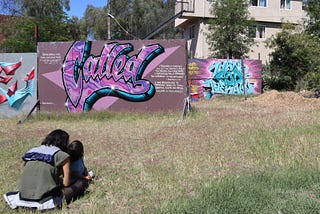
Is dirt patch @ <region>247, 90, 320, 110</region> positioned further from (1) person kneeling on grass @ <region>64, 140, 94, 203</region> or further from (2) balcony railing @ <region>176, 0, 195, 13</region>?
(2) balcony railing @ <region>176, 0, 195, 13</region>

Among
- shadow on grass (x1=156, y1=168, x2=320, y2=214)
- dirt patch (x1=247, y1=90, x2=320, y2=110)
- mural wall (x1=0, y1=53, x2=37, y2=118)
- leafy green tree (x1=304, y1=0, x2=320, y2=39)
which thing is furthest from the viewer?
leafy green tree (x1=304, y1=0, x2=320, y2=39)

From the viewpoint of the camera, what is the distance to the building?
3042 centimetres

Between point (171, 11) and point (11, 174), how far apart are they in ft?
95.7

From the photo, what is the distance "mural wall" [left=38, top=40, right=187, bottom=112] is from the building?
61.6ft

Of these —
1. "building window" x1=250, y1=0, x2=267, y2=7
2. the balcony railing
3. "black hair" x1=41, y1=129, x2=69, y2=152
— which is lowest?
"black hair" x1=41, y1=129, x2=69, y2=152

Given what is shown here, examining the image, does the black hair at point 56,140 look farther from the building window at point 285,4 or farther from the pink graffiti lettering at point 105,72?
the building window at point 285,4

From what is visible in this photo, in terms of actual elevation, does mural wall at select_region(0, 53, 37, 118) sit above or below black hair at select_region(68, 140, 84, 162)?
above

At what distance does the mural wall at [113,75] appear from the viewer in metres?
12.1

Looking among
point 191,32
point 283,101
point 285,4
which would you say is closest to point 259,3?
point 285,4

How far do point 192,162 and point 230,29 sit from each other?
21.5m

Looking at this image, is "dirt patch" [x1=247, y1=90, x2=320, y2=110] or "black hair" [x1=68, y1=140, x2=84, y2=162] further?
"dirt patch" [x1=247, y1=90, x2=320, y2=110]

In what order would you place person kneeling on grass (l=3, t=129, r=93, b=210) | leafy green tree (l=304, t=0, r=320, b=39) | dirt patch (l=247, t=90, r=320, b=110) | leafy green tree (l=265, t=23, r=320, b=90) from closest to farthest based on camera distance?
1. person kneeling on grass (l=3, t=129, r=93, b=210)
2. dirt patch (l=247, t=90, r=320, b=110)
3. leafy green tree (l=304, t=0, r=320, b=39)
4. leafy green tree (l=265, t=23, r=320, b=90)

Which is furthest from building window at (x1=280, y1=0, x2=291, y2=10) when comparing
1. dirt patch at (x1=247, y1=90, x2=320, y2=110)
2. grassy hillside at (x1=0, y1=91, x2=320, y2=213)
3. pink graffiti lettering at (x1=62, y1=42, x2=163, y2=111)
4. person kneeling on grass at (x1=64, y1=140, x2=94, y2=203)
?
person kneeling on grass at (x1=64, y1=140, x2=94, y2=203)

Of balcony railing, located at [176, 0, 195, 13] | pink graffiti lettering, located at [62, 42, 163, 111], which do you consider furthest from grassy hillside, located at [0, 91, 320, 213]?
balcony railing, located at [176, 0, 195, 13]
